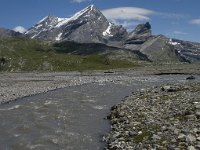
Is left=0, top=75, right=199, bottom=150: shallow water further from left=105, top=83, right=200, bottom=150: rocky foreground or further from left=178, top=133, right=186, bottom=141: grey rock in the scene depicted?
left=178, top=133, right=186, bottom=141: grey rock

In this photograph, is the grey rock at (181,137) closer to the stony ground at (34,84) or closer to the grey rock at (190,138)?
the grey rock at (190,138)

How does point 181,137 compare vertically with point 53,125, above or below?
above

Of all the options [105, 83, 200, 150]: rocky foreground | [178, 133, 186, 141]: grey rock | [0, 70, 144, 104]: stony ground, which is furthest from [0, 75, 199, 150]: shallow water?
[0, 70, 144, 104]: stony ground

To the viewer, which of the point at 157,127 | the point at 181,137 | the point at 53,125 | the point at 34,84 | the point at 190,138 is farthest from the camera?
the point at 34,84

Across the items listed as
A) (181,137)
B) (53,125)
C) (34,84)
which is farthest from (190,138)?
(34,84)

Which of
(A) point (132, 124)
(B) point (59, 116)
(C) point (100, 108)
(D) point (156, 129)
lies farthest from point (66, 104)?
(D) point (156, 129)

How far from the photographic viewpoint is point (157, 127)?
31.6 meters

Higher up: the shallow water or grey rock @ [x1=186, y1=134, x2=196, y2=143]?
grey rock @ [x1=186, y1=134, x2=196, y2=143]

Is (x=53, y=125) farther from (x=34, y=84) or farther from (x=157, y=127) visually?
(x=34, y=84)

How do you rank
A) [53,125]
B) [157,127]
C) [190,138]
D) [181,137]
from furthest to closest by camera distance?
[53,125]
[157,127]
[181,137]
[190,138]

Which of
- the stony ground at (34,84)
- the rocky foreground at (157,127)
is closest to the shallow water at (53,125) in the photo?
the rocky foreground at (157,127)

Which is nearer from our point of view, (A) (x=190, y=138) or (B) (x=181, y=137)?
(A) (x=190, y=138)

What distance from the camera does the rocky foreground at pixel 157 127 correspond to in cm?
2652

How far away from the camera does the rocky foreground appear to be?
2652cm
